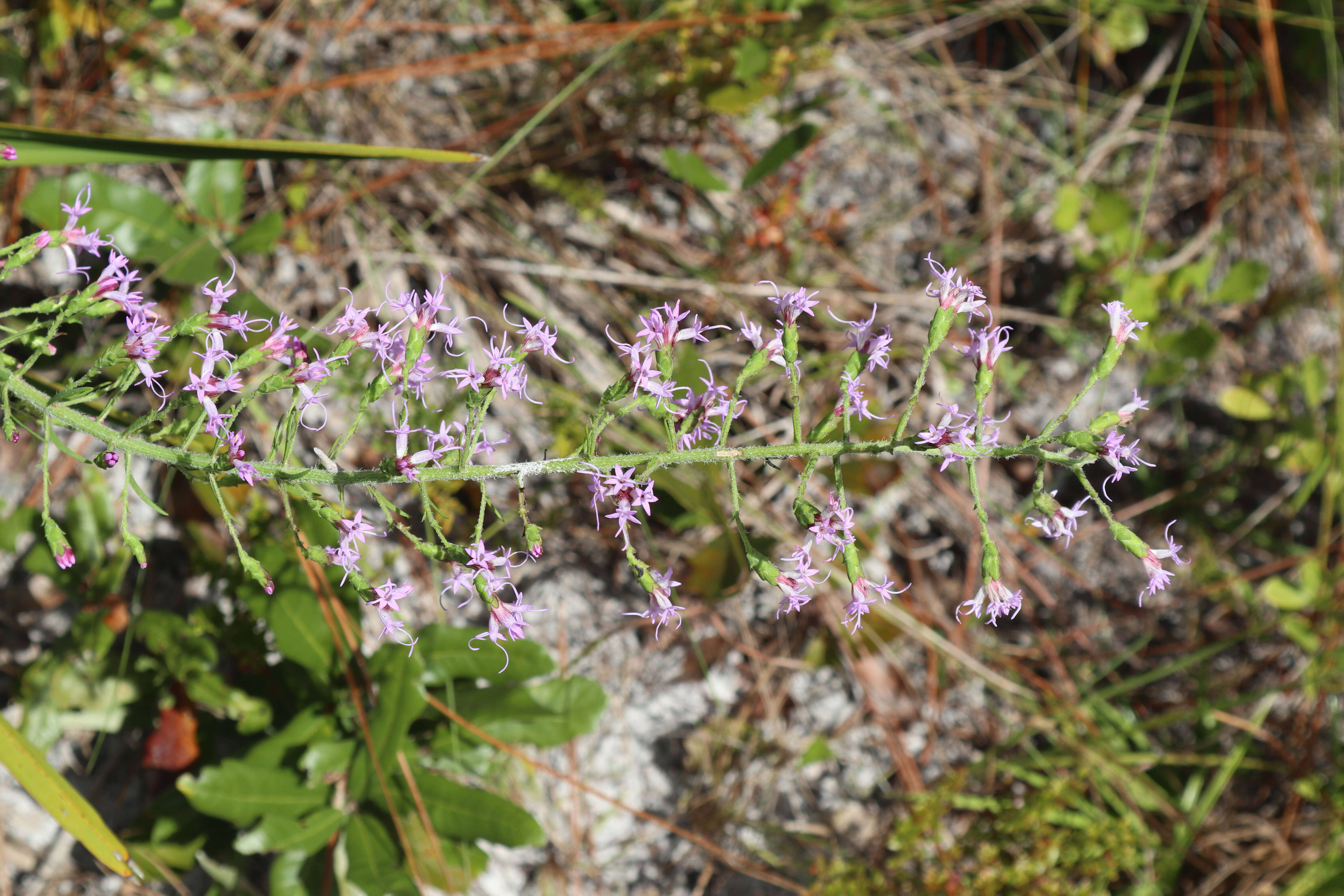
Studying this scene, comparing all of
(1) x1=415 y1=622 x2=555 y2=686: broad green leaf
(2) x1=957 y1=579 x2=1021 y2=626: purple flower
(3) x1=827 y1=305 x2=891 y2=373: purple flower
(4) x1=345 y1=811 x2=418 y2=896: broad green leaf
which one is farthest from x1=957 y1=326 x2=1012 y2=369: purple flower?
(4) x1=345 y1=811 x2=418 y2=896: broad green leaf

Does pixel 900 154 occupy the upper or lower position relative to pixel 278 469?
lower

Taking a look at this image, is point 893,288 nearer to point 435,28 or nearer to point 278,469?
point 435,28

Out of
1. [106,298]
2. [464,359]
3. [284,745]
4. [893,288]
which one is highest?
[106,298]

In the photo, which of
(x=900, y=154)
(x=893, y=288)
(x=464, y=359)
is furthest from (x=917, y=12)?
(x=464, y=359)

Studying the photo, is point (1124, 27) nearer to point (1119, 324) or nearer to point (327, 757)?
point (1119, 324)

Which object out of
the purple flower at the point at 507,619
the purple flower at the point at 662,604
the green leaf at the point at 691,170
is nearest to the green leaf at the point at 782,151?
the green leaf at the point at 691,170

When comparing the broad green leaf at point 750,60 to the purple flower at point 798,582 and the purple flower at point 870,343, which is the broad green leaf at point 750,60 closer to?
the purple flower at point 870,343
